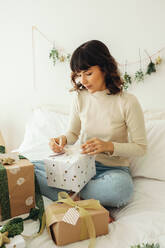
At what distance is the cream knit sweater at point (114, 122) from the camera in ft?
3.81

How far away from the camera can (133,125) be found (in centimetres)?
117

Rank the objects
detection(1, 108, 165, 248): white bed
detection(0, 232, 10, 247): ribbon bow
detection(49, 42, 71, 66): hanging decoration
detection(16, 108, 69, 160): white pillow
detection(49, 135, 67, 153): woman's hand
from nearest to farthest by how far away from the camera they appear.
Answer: detection(0, 232, 10, 247): ribbon bow → detection(1, 108, 165, 248): white bed → detection(49, 135, 67, 153): woman's hand → detection(16, 108, 69, 160): white pillow → detection(49, 42, 71, 66): hanging decoration

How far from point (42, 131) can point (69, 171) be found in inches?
28.7

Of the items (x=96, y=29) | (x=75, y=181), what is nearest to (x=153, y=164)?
(x=75, y=181)

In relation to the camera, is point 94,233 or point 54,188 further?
point 54,188

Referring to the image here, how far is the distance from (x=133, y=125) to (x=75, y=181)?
404 millimetres

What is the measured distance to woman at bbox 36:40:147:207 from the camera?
1047 millimetres

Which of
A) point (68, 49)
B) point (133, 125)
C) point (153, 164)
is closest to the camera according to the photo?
point (133, 125)

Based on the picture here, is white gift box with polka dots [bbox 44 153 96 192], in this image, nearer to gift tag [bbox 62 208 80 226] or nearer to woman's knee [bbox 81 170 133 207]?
woman's knee [bbox 81 170 133 207]

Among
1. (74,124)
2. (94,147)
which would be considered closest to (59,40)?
(74,124)

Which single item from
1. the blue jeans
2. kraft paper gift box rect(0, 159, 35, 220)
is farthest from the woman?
kraft paper gift box rect(0, 159, 35, 220)

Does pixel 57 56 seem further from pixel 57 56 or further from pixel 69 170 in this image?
pixel 69 170

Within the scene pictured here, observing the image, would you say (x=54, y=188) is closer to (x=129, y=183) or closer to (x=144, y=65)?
(x=129, y=183)

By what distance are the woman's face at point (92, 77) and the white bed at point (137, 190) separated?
0.41 metres
